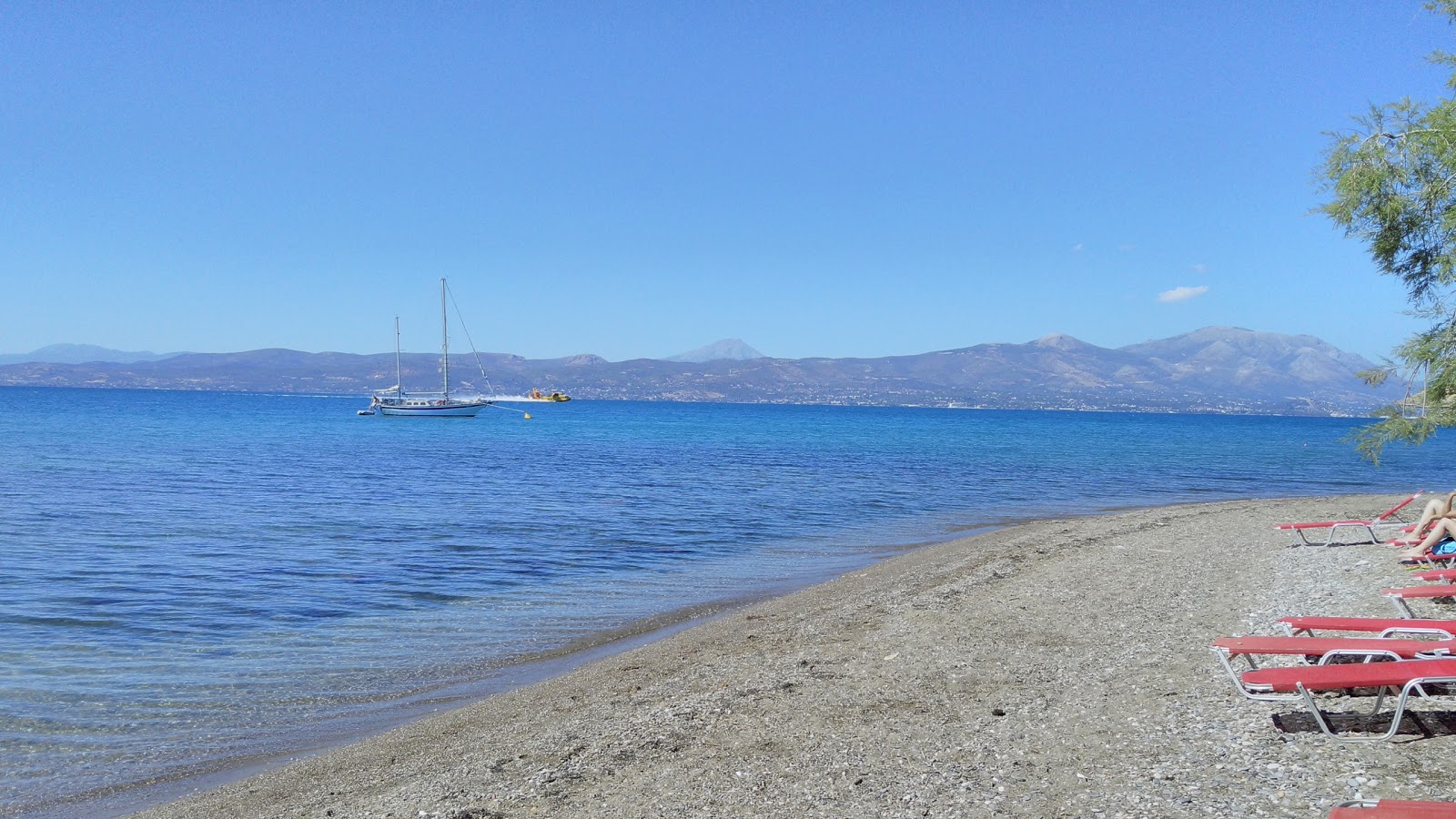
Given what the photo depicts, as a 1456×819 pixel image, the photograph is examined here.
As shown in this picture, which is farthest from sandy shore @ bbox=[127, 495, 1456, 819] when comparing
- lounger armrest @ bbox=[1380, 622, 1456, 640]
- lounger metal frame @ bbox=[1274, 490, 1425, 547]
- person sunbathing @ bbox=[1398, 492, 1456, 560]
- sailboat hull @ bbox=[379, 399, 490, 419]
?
sailboat hull @ bbox=[379, 399, 490, 419]

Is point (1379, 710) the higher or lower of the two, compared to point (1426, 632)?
lower

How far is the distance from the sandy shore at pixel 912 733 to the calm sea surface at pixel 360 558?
177 cm

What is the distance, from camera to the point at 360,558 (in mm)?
18078

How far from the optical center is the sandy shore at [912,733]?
5.64 metres

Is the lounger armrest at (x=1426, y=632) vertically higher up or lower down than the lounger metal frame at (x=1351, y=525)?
higher up

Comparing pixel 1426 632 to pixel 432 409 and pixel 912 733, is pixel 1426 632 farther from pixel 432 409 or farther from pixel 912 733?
pixel 432 409

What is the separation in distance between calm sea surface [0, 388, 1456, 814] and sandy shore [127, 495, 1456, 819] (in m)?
1.77

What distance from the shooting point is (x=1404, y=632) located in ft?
24.5

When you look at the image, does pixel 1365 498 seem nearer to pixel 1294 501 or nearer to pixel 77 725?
pixel 1294 501

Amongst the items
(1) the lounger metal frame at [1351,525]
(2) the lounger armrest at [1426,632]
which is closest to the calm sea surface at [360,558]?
(1) the lounger metal frame at [1351,525]

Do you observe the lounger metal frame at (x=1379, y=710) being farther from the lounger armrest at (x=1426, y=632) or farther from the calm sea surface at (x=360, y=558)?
the calm sea surface at (x=360, y=558)

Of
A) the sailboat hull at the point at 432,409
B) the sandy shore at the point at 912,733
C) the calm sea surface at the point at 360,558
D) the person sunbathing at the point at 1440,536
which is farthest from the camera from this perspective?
the sailboat hull at the point at 432,409

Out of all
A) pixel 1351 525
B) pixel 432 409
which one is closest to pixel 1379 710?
pixel 1351 525

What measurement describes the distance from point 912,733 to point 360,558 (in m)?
14.1
